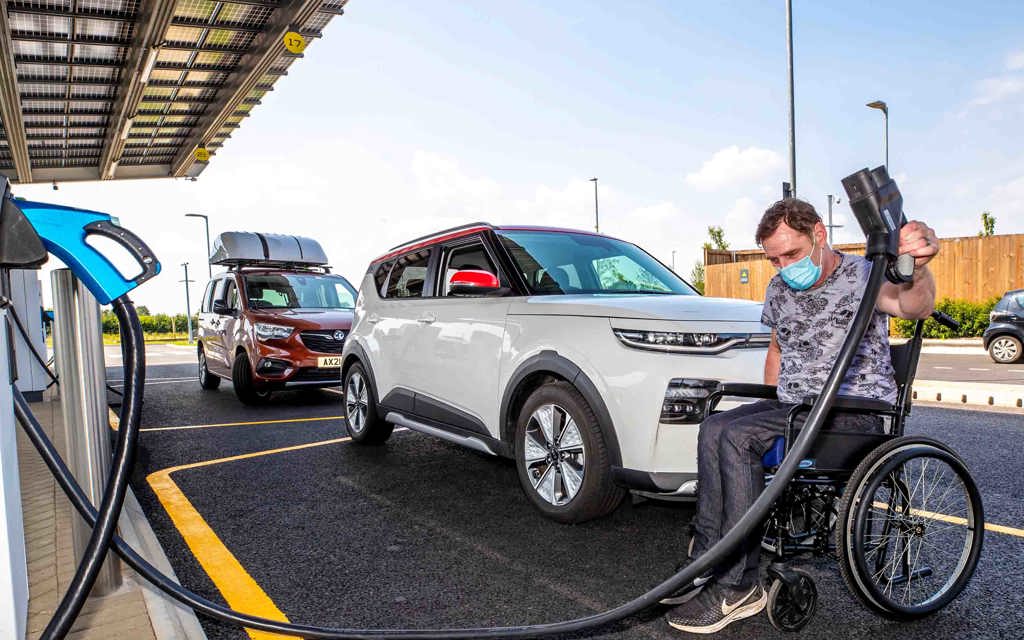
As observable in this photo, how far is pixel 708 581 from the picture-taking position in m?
2.89

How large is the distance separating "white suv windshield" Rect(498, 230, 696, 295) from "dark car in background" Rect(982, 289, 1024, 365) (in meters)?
12.5

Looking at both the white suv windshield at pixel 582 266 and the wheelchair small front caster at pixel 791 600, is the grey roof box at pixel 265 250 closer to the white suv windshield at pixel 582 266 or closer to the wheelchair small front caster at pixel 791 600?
the white suv windshield at pixel 582 266

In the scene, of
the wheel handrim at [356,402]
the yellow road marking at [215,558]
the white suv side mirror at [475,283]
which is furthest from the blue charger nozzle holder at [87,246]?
the wheel handrim at [356,402]

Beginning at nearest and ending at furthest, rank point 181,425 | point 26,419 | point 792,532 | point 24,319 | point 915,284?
point 26,419, point 915,284, point 792,532, point 181,425, point 24,319

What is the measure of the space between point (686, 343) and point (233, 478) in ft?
12.0

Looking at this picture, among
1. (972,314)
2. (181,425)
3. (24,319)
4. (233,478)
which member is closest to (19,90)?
(24,319)

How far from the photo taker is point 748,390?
3223 millimetres

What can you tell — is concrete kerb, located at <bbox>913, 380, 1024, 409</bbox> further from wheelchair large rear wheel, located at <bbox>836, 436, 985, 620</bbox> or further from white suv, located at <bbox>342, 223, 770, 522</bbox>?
wheelchair large rear wheel, located at <bbox>836, 436, 985, 620</bbox>

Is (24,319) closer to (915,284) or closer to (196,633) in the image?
(196,633)

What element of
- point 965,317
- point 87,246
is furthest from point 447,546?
point 965,317

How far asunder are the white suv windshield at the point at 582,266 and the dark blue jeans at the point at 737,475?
6.07 ft

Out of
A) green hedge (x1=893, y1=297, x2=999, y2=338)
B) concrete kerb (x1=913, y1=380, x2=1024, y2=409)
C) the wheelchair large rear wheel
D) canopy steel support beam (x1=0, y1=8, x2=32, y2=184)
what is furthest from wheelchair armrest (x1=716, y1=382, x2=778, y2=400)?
green hedge (x1=893, y1=297, x2=999, y2=338)

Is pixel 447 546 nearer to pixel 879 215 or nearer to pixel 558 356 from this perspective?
pixel 558 356

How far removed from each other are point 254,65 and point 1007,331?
618 inches
